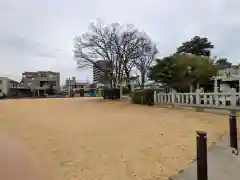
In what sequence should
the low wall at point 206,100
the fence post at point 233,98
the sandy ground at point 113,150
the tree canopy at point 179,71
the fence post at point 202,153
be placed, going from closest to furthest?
the fence post at point 202,153 < the sandy ground at point 113,150 < the fence post at point 233,98 < the low wall at point 206,100 < the tree canopy at point 179,71

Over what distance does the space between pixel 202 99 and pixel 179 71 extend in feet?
20.1

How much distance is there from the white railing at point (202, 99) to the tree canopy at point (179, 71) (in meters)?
1.74


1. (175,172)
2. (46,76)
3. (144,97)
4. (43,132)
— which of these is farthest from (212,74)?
(46,76)

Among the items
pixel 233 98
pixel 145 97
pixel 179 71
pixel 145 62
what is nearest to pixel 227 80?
pixel 179 71

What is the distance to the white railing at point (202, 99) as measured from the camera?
14461mm

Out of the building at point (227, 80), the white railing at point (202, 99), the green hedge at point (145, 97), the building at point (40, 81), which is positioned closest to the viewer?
the white railing at point (202, 99)

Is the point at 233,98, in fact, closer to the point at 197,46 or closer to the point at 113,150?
the point at 113,150

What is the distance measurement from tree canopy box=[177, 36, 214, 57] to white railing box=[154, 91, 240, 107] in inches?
828

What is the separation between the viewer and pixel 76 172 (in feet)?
17.5

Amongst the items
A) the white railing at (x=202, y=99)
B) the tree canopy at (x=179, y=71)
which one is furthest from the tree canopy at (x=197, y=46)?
the white railing at (x=202, y=99)

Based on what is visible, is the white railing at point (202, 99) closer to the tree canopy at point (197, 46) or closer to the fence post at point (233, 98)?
the fence post at point (233, 98)

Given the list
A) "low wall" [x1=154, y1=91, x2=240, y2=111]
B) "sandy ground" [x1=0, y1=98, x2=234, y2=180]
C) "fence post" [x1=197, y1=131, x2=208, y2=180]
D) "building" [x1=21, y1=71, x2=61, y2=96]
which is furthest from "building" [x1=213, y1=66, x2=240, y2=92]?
"building" [x1=21, y1=71, x2=61, y2=96]

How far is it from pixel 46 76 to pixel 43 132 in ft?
270

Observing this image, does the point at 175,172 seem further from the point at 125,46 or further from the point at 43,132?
the point at 125,46
